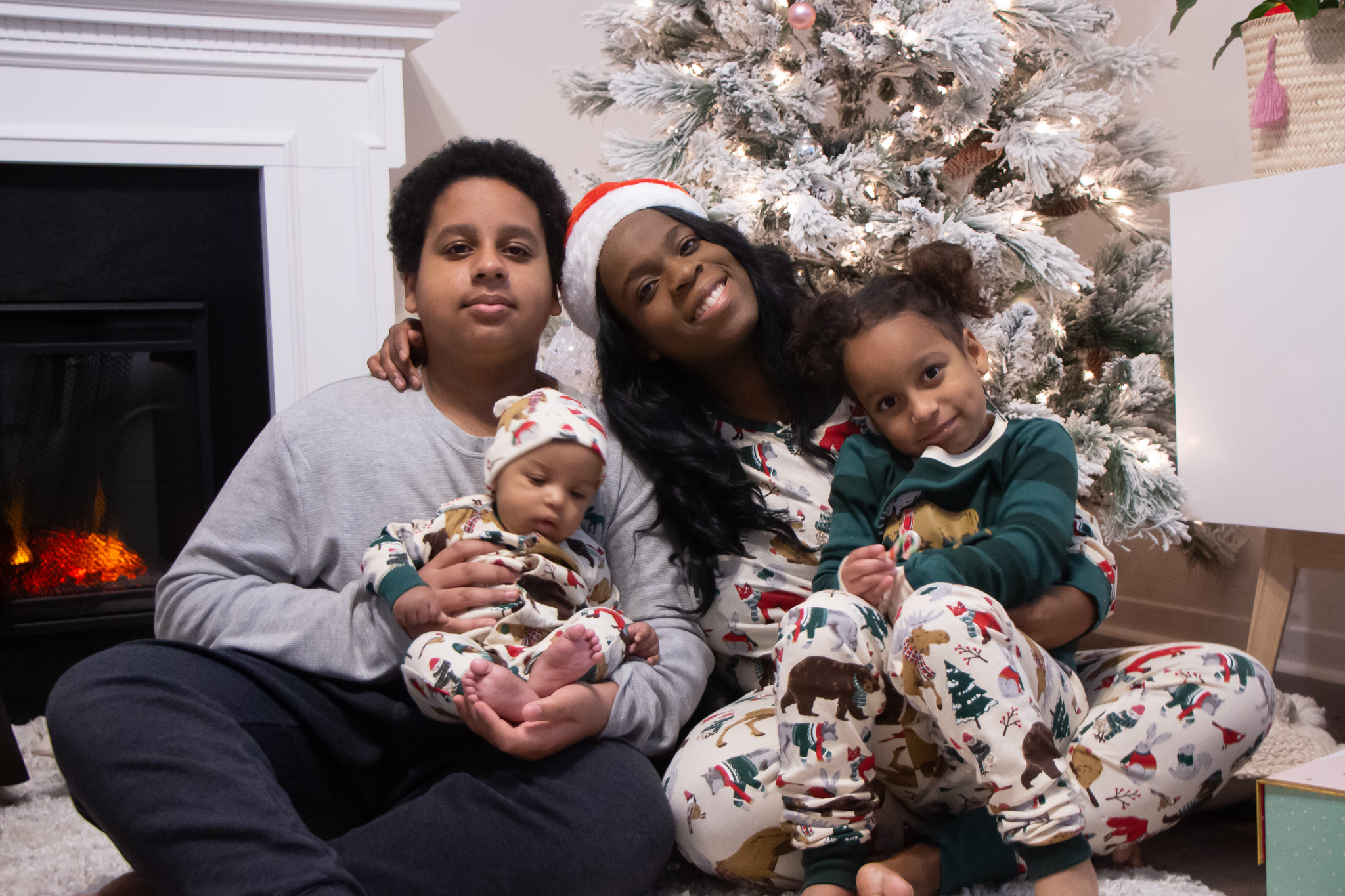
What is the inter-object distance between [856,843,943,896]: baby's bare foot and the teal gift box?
0.94 ft

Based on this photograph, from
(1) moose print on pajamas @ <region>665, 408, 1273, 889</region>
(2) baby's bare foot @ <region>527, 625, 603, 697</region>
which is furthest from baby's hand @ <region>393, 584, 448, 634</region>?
(1) moose print on pajamas @ <region>665, 408, 1273, 889</region>

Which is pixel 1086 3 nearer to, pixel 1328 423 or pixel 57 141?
pixel 1328 423

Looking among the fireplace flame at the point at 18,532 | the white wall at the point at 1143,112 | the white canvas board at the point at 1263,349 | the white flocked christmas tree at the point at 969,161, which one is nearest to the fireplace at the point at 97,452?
the fireplace flame at the point at 18,532

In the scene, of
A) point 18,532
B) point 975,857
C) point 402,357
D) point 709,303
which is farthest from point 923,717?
point 18,532

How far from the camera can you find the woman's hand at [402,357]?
1229 millimetres

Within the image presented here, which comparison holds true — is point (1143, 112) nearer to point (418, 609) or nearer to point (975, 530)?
point (975, 530)

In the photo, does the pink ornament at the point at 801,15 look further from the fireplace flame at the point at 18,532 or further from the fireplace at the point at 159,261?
the fireplace flame at the point at 18,532

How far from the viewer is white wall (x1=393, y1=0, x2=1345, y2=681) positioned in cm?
201

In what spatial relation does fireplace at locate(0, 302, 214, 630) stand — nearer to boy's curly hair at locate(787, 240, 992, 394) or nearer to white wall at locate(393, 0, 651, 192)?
white wall at locate(393, 0, 651, 192)

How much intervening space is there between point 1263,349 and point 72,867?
170 centimetres

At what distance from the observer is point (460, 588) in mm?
991

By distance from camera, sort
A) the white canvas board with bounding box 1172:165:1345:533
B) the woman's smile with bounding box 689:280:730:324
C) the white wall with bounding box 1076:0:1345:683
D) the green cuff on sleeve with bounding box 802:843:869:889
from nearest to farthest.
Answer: the green cuff on sleeve with bounding box 802:843:869:889 → the woman's smile with bounding box 689:280:730:324 → the white canvas board with bounding box 1172:165:1345:533 → the white wall with bounding box 1076:0:1345:683

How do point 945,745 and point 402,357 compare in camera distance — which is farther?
point 402,357

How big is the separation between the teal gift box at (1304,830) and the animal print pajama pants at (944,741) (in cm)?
12
